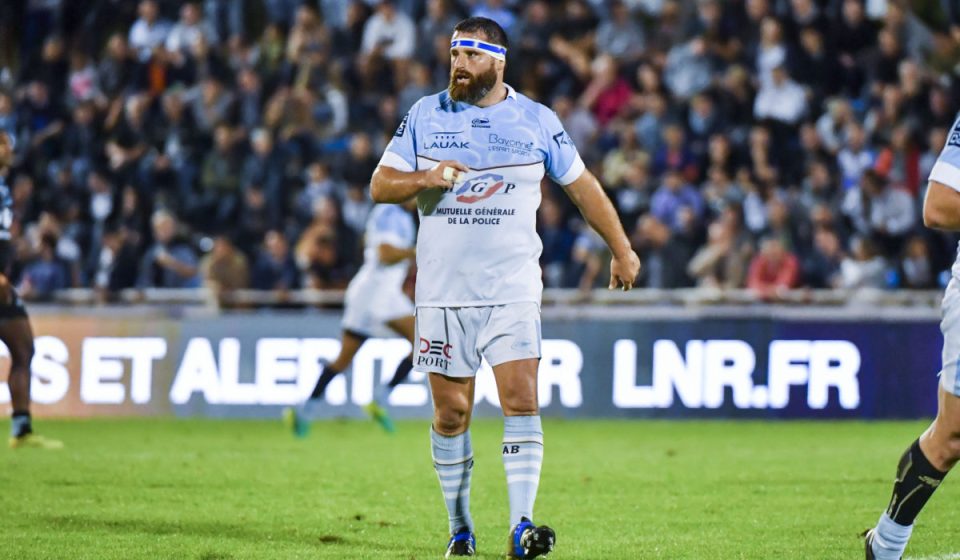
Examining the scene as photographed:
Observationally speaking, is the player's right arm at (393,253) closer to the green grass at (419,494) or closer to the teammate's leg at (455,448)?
the green grass at (419,494)

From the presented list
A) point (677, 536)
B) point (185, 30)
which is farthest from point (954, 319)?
point (185, 30)

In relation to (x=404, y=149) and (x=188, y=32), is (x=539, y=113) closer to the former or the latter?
(x=404, y=149)

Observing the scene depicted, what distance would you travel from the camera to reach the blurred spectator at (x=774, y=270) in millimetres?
17875

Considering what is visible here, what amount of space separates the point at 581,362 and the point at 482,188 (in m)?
9.95

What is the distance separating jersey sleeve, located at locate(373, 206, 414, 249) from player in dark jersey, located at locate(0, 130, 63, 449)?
3291 mm

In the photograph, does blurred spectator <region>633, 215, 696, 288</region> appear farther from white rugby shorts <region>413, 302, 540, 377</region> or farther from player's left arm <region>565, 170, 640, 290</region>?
white rugby shorts <region>413, 302, 540, 377</region>

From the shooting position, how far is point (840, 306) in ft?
56.2

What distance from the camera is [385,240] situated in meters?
14.8

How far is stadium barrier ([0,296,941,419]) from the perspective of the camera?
1702 centimetres

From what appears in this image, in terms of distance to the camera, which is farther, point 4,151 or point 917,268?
point 917,268

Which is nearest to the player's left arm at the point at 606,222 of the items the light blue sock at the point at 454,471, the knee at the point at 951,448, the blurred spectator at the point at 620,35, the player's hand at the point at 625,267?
the player's hand at the point at 625,267

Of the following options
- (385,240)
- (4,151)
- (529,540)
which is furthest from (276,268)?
(529,540)

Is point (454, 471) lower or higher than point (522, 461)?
lower

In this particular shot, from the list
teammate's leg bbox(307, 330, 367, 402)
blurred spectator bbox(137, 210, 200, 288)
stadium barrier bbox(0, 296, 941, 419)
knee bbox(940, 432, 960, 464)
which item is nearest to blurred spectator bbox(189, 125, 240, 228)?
blurred spectator bbox(137, 210, 200, 288)
